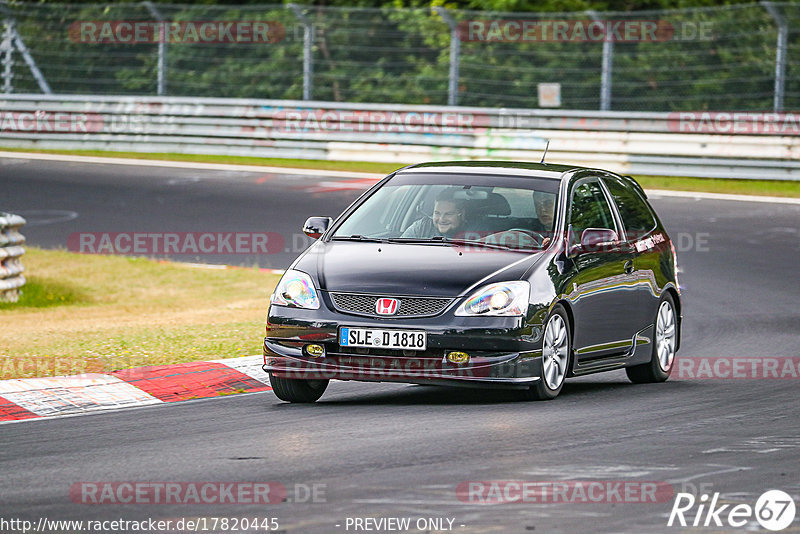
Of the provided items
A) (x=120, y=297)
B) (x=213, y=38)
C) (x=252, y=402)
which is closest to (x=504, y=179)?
(x=252, y=402)

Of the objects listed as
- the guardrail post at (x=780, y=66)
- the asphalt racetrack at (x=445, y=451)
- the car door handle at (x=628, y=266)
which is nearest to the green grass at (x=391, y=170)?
the guardrail post at (x=780, y=66)

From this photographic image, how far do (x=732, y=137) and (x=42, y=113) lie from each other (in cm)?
1345

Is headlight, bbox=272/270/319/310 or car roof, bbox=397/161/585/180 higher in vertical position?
car roof, bbox=397/161/585/180

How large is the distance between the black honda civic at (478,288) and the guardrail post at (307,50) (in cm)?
1744

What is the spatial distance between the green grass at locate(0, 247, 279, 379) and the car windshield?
1.86 meters

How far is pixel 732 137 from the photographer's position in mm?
24656

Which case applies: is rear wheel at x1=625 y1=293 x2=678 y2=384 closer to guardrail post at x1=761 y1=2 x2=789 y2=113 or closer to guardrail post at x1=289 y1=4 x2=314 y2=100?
guardrail post at x1=761 y1=2 x2=789 y2=113

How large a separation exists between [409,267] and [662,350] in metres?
2.66

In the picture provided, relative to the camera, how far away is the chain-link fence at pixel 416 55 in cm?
2525

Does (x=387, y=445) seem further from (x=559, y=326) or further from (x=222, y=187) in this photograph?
(x=222, y=187)

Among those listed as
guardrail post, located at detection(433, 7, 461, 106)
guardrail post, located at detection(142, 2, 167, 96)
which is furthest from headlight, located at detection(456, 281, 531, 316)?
guardrail post, located at detection(142, 2, 167, 96)

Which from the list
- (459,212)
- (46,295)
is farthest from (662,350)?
(46,295)

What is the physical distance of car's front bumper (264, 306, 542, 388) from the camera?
9.04 m

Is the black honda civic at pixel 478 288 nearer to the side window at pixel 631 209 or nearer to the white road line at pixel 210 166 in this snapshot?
the side window at pixel 631 209
